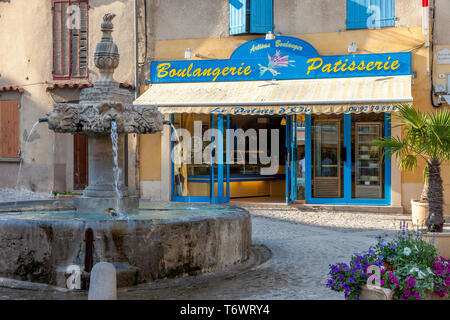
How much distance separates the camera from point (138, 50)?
15750 millimetres

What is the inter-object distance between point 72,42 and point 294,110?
7563 millimetres

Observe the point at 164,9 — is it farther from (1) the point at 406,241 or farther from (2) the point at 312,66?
(1) the point at 406,241

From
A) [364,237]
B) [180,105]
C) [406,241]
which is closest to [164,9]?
[180,105]

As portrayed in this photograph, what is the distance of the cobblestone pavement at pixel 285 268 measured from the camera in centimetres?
580

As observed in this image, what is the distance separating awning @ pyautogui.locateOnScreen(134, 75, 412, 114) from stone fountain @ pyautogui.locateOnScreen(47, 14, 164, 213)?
5.67m

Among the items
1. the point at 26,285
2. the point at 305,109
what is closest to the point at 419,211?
the point at 305,109

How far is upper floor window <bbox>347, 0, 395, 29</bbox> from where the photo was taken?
1391 centimetres

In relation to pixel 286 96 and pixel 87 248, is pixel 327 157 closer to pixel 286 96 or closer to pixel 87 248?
pixel 286 96

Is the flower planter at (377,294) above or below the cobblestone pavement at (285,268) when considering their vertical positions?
above

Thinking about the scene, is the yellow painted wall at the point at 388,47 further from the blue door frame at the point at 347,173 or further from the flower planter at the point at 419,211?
the flower planter at the point at 419,211

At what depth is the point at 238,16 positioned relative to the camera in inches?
583

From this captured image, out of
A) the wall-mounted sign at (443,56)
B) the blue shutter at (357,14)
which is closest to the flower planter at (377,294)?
the wall-mounted sign at (443,56)

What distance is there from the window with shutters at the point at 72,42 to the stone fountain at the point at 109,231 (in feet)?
30.0
